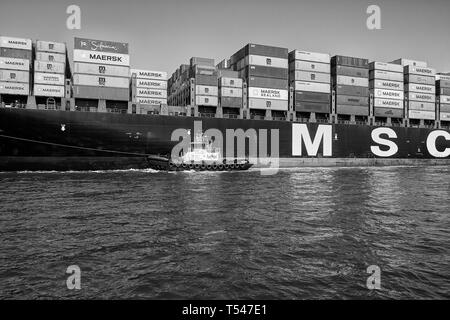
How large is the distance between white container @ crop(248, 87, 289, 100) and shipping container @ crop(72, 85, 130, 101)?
1937 cm

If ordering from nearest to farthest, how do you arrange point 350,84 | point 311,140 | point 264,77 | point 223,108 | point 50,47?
point 50,47
point 223,108
point 264,77
point 311,140
point 350,84

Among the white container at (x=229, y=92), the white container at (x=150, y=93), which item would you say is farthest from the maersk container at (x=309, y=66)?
the white container at (x=150, y=93)

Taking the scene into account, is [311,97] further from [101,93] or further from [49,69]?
[49,69]

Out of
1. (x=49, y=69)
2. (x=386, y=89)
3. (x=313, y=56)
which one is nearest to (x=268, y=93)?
(x=313, y=56)

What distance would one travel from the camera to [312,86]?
5453 centimetres

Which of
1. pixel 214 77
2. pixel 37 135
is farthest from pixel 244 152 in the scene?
pixel 37 135

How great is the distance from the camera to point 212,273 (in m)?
9.30

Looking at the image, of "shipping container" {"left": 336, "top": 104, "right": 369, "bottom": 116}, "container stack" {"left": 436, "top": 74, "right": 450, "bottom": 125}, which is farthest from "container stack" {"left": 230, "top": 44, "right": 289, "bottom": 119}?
"container stack" {"left": 436, "top": 74, "right": 450, "bottom": 125}

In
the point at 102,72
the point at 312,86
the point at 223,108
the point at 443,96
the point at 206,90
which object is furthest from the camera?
the point at 443,96

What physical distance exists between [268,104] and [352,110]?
1669 centimetres

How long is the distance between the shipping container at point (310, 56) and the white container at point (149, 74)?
22.4 m

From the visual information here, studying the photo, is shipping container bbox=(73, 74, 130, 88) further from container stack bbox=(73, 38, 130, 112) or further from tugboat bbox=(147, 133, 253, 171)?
tugboat bbox=(147, 133, 253, 171)

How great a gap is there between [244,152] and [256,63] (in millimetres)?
15125
